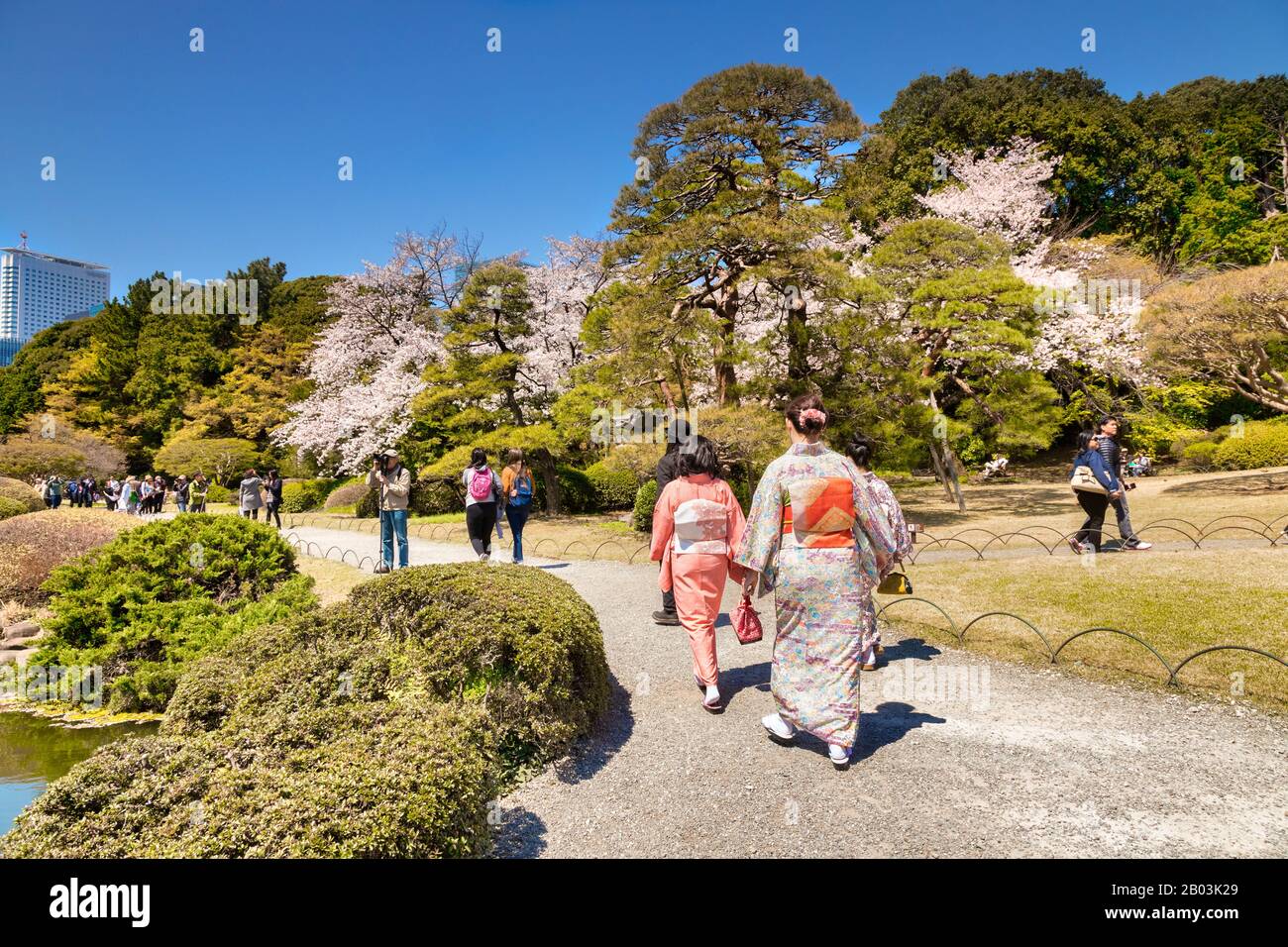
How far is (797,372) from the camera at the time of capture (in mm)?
12656

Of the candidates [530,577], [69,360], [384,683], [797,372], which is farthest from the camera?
[69,360]

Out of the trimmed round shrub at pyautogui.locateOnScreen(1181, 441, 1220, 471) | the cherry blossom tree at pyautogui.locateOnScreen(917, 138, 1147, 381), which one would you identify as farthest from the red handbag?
the trimmed round shrub at pyautogui.locateOnScreen(1181, 441, 1220, 471)

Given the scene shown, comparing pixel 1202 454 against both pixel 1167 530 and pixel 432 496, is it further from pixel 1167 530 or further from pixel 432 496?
pixel 432 496

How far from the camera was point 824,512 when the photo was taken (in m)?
3.52

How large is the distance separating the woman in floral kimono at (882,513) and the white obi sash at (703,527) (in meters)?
0.97

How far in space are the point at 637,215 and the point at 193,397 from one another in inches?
1205

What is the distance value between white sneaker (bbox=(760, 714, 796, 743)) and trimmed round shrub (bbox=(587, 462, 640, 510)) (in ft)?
49.5

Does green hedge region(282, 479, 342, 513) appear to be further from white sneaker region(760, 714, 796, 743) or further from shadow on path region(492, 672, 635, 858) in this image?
white sneaker region(760, 714, 796, 743)

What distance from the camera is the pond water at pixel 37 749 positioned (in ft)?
13.3

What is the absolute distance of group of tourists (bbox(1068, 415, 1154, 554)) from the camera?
26.3 ft

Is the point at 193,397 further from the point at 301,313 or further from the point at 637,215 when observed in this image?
the point at 637,215

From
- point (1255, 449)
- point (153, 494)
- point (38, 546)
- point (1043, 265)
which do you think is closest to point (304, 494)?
point (153, 494)

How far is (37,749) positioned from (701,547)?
5.28 meters
